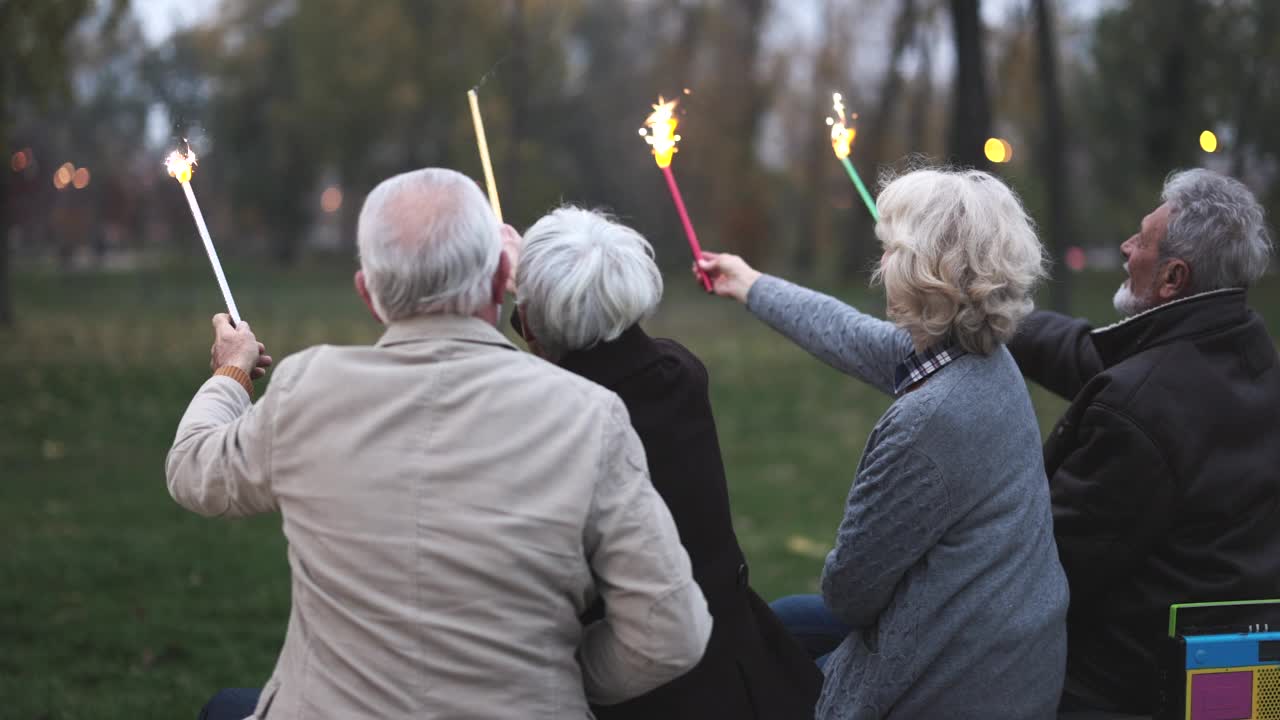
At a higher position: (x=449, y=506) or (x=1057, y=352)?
(x=449, y=506)

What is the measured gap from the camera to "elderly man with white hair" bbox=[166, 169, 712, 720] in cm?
212

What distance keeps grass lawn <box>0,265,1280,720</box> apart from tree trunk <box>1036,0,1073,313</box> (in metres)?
2.75

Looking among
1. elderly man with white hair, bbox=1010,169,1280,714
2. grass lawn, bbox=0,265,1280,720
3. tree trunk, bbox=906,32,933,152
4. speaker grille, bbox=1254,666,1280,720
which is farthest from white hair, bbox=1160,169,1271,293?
tree trunk, bbox=906,32,933,152

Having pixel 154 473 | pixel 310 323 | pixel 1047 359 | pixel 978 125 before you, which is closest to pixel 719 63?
pixel 310 323

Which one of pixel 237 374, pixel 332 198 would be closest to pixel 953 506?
pixel 237 374

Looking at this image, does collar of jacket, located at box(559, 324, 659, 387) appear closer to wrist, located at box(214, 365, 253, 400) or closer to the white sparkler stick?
wrist, located at box(214, 365, 253, 400)

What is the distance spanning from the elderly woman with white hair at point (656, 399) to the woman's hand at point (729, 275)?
0.94 meters

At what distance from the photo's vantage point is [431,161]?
4903cm

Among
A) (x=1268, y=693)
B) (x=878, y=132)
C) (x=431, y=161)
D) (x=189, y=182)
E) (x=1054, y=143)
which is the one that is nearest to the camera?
(x=1268, y=693)

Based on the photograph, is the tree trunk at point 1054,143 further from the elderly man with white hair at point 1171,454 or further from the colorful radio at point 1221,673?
the colorful radio at point 1221,673

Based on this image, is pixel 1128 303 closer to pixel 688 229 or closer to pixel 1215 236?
pixel 1215 236

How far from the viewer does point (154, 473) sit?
9516 millimetres

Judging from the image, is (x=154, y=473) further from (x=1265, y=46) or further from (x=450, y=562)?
(x=1265, y=46)

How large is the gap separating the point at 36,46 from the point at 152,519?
8909mm
